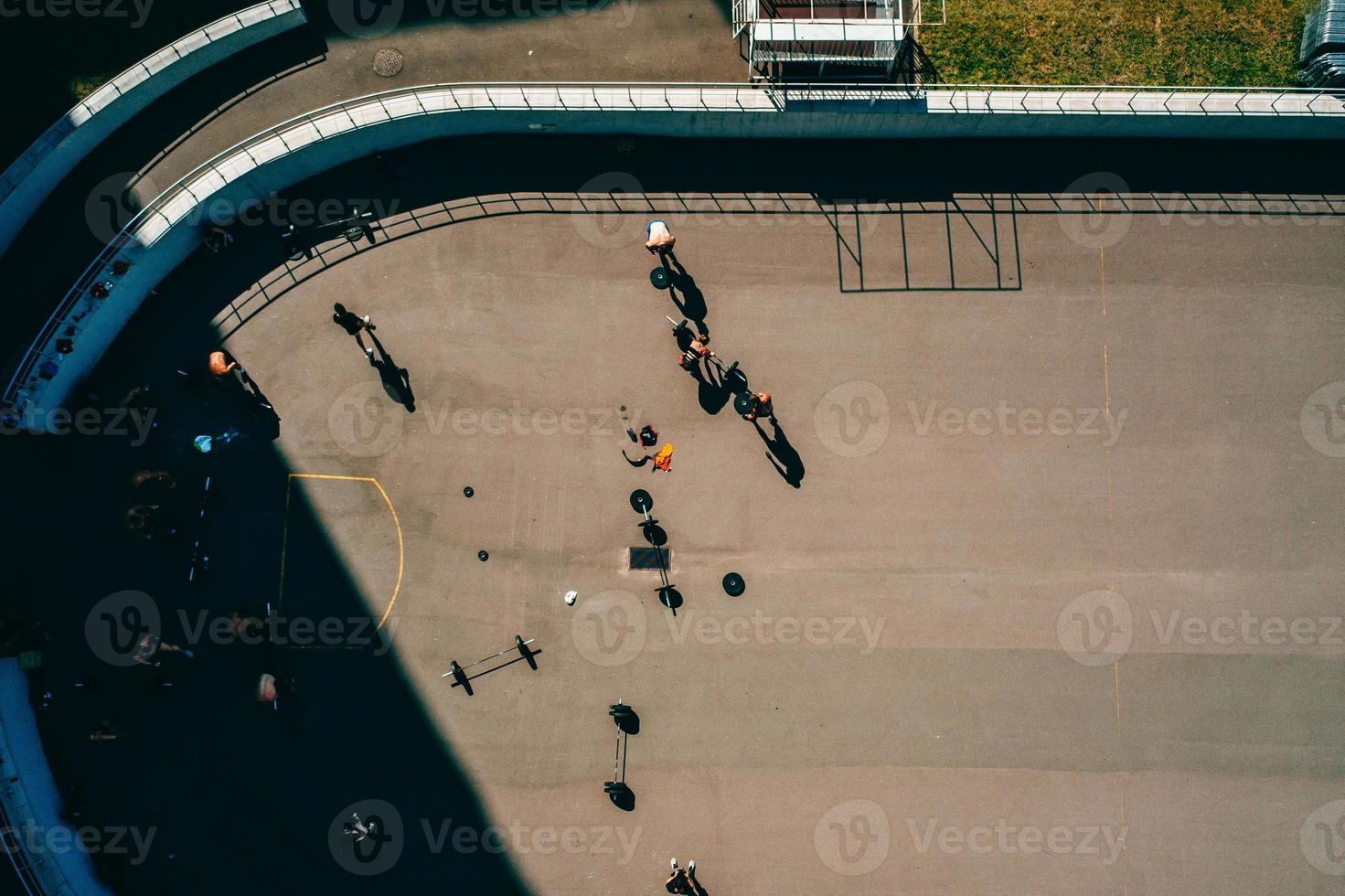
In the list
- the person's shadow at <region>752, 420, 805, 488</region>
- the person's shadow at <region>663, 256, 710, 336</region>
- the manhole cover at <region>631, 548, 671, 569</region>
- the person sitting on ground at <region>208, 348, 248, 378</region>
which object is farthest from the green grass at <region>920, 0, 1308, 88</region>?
the person sitting on ground at <region>208, 348, 248, 378</region>

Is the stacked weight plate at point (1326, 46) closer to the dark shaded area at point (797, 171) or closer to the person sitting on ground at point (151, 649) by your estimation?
the dark shaded area at point (797, 171)

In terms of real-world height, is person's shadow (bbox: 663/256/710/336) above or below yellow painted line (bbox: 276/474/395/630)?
above

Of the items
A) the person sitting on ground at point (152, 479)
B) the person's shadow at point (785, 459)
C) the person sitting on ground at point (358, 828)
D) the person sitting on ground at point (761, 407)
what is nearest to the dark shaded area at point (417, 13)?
the person sitting on ground at point (761, 407)

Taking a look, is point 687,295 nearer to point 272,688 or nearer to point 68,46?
point 272,688

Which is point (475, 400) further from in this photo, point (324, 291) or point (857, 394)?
point (857, 394)

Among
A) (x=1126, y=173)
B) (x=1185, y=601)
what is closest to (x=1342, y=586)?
(x=1185, y=601)

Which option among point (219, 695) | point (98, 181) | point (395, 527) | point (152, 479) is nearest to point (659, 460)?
point (395, 527)

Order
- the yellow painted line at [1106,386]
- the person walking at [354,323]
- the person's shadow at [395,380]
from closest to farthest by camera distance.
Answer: the person walking at [354,323]
the person's shadow at [395,380]
the yellow painted line at [1106,386]

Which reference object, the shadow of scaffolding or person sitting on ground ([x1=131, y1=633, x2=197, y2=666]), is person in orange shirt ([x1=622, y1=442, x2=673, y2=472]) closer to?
the shadow of scaffolding
